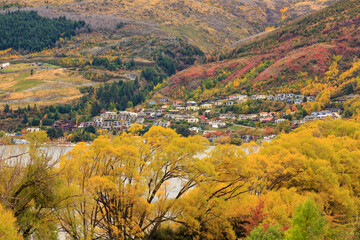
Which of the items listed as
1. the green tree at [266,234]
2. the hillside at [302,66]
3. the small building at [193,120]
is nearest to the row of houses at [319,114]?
the hillside at [302,66]

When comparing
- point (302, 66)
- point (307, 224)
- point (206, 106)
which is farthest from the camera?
point (302, 66)

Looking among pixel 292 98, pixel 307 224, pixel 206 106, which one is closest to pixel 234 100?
pixel 206 106

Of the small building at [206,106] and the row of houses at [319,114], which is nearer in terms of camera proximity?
the row of houses at [319,114]

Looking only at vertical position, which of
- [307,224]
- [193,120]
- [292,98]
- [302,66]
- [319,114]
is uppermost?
[307,224]

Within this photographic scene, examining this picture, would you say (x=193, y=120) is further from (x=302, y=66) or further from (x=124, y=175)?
(x=124, y=175)

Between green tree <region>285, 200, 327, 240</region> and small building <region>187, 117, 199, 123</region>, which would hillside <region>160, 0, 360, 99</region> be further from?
green tree <region>285, 200, 327, 240</region>

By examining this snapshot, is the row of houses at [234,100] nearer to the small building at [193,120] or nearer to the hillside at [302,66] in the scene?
the hillside at [302,66]

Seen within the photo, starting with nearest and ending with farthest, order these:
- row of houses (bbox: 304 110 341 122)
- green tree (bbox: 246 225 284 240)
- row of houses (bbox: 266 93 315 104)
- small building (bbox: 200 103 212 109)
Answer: green tree (bbox: 246 225 284 240) → row of houses (bbox: 304 110 341 122) → row of houses (bbox: 266 93 315 104) → small building (bbox: 200 103 212 109)

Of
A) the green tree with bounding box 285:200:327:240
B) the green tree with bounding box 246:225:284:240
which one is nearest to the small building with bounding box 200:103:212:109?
the green tree with bounding box 246:225:284:240

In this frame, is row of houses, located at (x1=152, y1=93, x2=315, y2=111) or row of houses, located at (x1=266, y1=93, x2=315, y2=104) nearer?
row of houses, located at (x1=266, y1=93, x2=315, y2=104)
